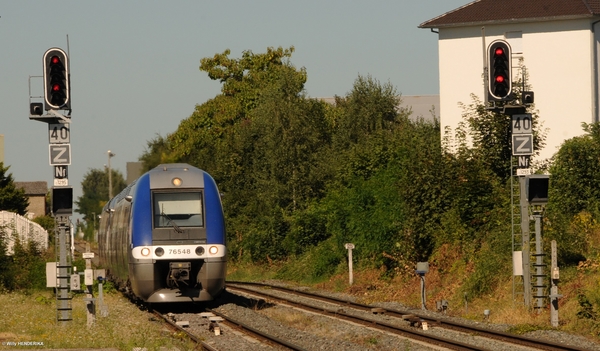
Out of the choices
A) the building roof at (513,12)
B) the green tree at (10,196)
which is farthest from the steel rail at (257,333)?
the green tree at (10,196)

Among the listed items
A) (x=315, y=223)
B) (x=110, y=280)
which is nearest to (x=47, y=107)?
(x=110, y=280)

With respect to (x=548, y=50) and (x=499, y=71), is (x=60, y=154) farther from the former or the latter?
(x=548, y=50)

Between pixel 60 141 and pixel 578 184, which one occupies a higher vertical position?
pixel 60 141

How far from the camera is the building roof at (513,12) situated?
40.0 m

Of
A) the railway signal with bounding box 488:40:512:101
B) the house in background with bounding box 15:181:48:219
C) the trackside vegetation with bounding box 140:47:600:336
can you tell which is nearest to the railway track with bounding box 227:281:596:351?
the trackside vegetation with bounding box 140:47:600:336

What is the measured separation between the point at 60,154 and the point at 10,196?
1856 inches

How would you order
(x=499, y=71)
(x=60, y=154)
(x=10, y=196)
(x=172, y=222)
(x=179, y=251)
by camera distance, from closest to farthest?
(x=499, y=71), (x=60, y=154), (x=179, y=251), (x=172, y=222), (x=10, y=196)

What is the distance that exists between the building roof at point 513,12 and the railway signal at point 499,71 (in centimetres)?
2238

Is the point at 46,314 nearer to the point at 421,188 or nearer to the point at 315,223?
the point at 421,188

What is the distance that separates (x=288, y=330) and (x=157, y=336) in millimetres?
2851

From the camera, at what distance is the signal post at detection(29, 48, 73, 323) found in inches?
714

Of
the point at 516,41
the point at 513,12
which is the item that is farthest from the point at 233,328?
the point at 513,12

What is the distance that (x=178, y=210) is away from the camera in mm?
→ 22219

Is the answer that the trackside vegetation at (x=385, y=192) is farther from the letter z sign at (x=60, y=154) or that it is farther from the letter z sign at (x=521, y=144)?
the letter z sign at (x=60, y=154)
